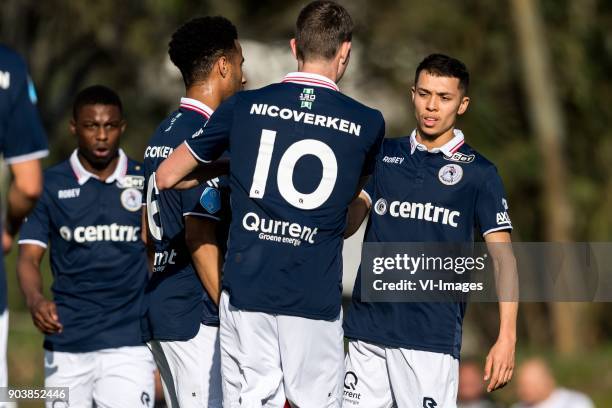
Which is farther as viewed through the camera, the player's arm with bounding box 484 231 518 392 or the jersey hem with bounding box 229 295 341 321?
the player's arm with bounding box 484 231 518 392

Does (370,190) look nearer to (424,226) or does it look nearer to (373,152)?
(424,226)

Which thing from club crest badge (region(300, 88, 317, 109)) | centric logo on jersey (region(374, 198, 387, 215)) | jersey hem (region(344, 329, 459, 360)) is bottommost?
jersey hem (region(344, 329, 459, 360))

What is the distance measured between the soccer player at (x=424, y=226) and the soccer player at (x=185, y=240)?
826mm

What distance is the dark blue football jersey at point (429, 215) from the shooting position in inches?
269

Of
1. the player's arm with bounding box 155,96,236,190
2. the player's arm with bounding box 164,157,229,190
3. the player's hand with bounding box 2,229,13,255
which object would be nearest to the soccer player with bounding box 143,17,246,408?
the player's arm with bounding box 164,157,229,190

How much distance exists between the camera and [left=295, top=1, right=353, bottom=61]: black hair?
20.1 feet

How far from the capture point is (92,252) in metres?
8.48

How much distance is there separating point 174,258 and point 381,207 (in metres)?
1.25

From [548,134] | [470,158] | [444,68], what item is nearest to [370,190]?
[470,158]

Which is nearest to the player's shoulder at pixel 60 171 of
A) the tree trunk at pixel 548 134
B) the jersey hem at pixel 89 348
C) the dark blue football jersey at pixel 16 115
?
the jersey hem at pixel 89 348

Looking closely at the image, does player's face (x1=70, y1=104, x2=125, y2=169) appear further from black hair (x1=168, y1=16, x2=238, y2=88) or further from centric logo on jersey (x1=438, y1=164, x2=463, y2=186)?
centric logo on jersey (x1=438, y1=164, x2=463, y2=186)

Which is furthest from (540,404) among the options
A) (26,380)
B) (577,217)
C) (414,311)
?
(577,217)

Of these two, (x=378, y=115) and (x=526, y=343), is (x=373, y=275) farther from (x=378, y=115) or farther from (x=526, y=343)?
(x=526, y=343)

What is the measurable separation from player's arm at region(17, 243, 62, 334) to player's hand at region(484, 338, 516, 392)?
2763 mm
